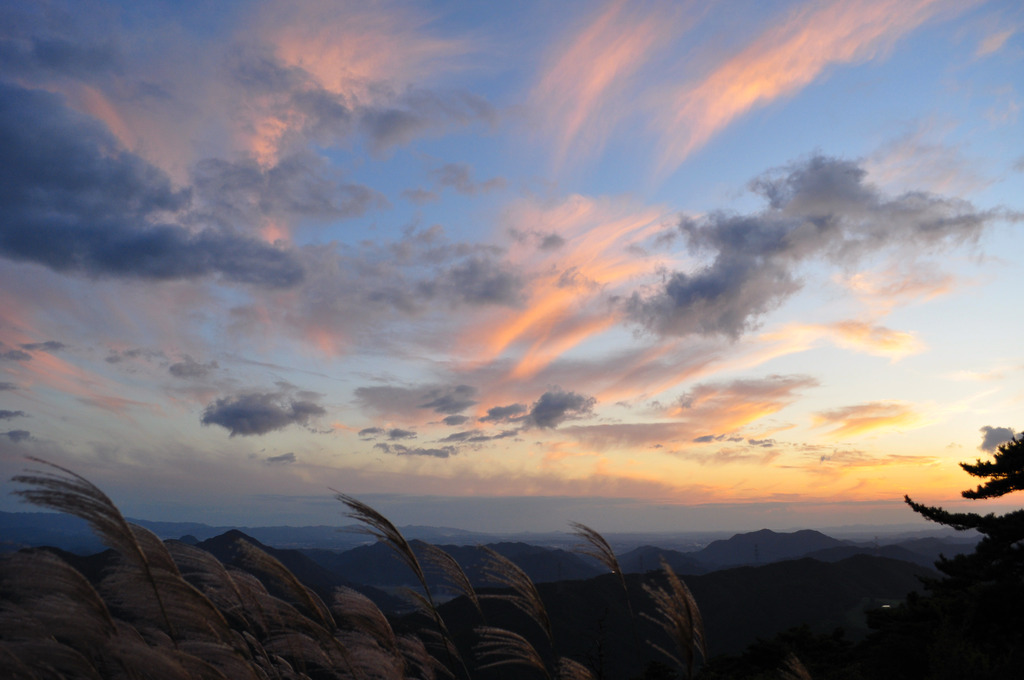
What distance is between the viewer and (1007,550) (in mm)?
19734

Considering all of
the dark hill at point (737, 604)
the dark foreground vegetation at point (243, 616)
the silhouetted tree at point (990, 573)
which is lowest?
the dark hill at point (737, 604)

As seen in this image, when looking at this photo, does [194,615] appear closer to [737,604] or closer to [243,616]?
[243,616]

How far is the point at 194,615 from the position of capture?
3771mm

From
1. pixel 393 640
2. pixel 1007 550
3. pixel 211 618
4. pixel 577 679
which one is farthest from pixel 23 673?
pixel 1007 550

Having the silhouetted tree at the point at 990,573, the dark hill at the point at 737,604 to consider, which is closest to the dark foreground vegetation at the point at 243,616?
the silhouetted tree at the point at 990,573

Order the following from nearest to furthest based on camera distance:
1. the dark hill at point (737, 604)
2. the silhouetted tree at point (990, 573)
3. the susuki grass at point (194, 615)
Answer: the susuki grass at point (194, 615), the silhouetted tree at point (990, 573), the dark hill at point (737, 604)

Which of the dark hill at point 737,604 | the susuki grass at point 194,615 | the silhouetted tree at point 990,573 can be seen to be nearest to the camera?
the susuki grass at point 194,615

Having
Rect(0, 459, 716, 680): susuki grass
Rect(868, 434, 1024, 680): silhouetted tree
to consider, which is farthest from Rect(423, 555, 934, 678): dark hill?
Rect(0, 459, 716, 680): susuki grass

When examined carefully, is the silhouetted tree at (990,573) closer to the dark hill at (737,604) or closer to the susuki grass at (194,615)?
the susuki grass at (194,615)

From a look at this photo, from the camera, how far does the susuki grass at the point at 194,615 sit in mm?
3150

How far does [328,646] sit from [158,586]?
202 centimetres

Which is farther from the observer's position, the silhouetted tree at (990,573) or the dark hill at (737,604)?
the dark hill at (737,604)

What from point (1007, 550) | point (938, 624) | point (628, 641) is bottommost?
point (628, 641)

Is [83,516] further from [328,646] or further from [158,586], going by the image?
[328,646]
